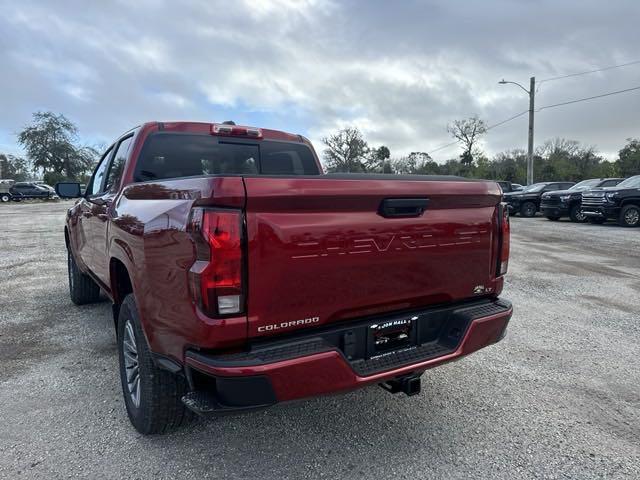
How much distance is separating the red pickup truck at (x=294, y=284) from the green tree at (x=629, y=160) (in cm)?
4648

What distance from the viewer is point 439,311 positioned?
259 cm

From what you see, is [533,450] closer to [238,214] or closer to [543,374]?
[543,374]

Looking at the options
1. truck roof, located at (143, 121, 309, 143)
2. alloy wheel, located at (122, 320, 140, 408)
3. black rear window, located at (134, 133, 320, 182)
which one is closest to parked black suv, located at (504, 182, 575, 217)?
black rear window, located at (134, 133, 320, 182)

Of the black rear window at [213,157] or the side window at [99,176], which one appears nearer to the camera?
the black rear window at [213,157]

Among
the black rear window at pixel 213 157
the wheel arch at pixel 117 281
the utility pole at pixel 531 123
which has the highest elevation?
the utility pole at pixel 531 123

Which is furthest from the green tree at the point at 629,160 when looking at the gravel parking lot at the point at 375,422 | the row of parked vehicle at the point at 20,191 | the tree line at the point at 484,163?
the row of parked vehicle at the point at 20,191

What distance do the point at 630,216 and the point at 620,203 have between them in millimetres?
552

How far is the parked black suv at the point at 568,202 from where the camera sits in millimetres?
17625

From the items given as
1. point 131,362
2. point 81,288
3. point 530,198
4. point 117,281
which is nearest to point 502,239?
point 131,362

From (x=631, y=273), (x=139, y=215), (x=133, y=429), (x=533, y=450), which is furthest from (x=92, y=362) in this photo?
(x=631, y=273)

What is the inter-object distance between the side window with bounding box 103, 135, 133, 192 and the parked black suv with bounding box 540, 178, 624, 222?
57.7ft

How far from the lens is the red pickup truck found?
6.37 ft

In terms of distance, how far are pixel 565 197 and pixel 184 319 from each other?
62.1 ft

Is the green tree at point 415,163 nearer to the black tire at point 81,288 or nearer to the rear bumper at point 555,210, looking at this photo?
the rear bumper at point 555,210
